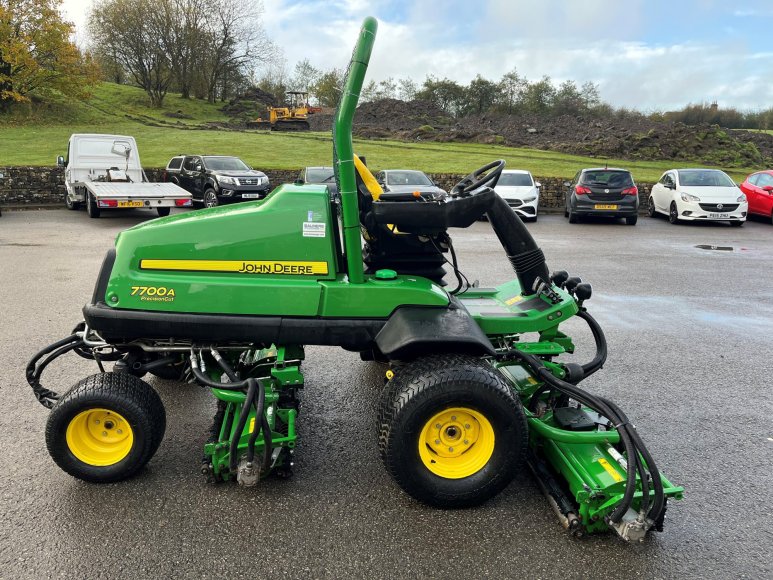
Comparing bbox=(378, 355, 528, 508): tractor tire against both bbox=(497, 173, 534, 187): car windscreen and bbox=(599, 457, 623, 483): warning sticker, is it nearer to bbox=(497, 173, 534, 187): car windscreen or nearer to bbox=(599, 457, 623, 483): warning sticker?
bbox=(599, 457, 623, 483): warning sticker

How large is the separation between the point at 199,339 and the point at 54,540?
1.16 meters

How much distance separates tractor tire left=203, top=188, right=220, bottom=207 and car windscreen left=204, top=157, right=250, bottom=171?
828 mm

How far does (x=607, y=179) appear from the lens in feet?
51.2

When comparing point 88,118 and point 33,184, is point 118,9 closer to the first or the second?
point 88,118

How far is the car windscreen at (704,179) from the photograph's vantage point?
16087 mm

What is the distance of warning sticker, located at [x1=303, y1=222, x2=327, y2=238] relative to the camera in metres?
3.22

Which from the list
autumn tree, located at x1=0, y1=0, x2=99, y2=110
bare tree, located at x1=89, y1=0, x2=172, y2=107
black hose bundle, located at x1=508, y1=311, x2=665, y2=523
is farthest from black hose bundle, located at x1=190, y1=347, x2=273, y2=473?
bare tree, located at x1=89, y1=0, x2=172, y2=107

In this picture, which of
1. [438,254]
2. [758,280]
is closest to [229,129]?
[758,280]

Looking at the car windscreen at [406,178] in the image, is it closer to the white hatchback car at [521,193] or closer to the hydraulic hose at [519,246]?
the white hatchback car at [521,193]

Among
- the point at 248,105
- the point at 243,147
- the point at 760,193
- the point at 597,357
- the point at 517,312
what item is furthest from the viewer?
the point at 248,105

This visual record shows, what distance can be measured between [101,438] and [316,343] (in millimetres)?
1318

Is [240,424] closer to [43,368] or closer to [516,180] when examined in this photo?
[43,368]

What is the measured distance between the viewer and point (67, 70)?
32156 millimetres

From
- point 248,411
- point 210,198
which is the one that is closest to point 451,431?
point 248,411
